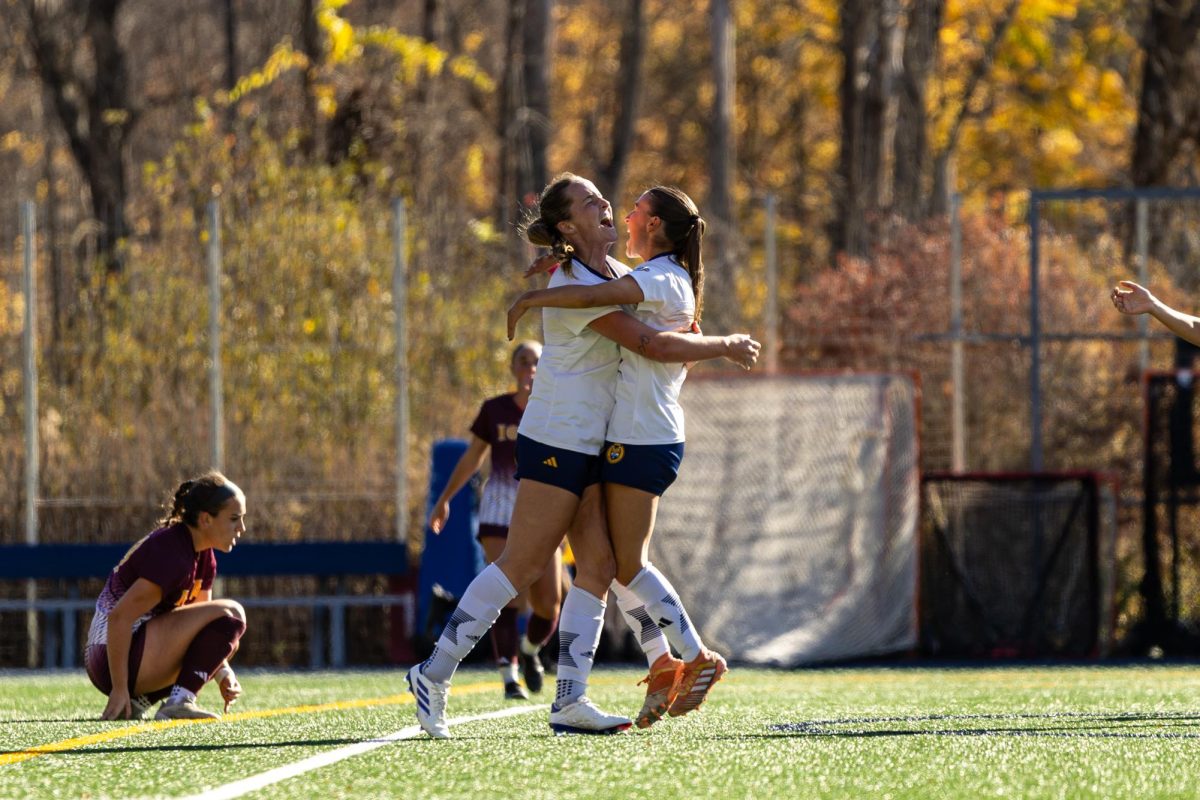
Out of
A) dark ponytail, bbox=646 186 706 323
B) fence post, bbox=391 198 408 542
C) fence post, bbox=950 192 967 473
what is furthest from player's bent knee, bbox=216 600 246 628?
fence post, bbox=950 192 967 473

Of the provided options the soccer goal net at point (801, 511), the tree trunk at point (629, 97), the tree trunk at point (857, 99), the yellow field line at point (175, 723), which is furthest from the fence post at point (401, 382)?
the tree trunk at point (629, 97)

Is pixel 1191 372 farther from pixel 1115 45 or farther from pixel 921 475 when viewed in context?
pixel 1115 45

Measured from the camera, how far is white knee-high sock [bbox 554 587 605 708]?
7.30 metres

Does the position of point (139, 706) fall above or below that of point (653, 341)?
below

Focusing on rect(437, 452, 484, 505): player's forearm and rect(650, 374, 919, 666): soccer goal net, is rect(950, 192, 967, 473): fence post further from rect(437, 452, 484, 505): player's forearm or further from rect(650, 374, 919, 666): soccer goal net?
rect(437, 452, 484, 505): player's forearm

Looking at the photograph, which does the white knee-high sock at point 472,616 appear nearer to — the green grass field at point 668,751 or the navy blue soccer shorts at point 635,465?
the green grass field at point 668,751

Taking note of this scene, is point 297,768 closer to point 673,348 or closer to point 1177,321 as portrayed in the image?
point 673,348

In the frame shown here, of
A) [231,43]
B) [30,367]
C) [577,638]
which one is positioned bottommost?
[577,638]

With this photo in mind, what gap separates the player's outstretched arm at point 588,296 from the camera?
711cm

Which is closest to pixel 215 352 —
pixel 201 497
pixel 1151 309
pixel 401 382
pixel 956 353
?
pixel 401 382

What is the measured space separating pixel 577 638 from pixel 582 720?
292 millimetres

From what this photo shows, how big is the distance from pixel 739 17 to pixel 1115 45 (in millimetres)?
10056

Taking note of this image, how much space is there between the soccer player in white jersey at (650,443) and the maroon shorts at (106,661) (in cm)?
233

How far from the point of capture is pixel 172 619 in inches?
346
